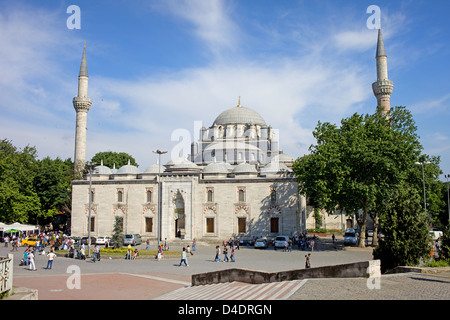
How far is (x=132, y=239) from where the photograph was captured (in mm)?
34688

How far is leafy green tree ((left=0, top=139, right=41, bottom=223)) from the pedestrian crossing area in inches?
1197

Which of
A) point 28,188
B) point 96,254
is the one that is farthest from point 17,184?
point 96,254

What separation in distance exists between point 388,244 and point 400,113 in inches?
958

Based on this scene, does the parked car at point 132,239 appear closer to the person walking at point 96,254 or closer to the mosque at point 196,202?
the mosque at point 196,202

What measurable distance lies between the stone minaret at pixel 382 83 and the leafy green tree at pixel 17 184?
1596 inches

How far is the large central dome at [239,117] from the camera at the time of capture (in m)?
56.3

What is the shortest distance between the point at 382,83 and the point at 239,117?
2064cm

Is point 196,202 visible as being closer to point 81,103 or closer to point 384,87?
point 81,103

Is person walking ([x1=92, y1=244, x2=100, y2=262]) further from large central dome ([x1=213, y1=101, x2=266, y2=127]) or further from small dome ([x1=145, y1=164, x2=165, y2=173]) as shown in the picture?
large central dome ([x1=213, y1=101, x2=266, y2=127])

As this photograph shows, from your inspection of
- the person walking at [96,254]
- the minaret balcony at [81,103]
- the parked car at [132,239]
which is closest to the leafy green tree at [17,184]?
the minaret balcony at [81,103]

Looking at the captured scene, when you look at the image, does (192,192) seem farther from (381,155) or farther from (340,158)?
(381,155)

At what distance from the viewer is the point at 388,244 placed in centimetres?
1530
